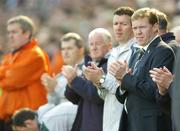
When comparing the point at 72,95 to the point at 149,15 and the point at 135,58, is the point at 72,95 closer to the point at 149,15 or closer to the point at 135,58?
the point at 135,58

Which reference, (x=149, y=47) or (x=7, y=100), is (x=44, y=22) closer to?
(x=7, y=100)

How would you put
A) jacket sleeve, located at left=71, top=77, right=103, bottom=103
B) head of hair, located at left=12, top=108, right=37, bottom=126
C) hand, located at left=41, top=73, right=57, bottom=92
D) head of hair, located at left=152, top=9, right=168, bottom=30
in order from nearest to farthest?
head of hair, located at left=152, top=9, right=168, bottom=30 → jacket sleeve, located at left=71, top=77, right=103, bottom=103 → head of hair, located at left=12, top=108, right=37, bottom=126 → hand, located at left=41, top=73, right=57, bottom=92

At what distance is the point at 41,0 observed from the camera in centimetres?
1848

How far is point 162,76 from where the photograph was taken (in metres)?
7.41

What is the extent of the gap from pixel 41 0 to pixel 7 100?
746 cm

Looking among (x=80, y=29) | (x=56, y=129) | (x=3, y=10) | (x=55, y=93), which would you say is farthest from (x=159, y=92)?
(x=3, y=10)

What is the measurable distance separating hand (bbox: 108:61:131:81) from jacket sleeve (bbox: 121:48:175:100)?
66 millimetres

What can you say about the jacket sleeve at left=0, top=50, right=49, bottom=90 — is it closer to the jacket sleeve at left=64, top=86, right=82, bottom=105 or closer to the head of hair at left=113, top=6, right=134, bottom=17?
the jacket sleeve at left=64, top=86, right=82, bottom=105

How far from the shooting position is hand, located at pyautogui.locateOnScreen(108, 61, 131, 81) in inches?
312

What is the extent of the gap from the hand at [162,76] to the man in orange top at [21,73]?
13.2 ft

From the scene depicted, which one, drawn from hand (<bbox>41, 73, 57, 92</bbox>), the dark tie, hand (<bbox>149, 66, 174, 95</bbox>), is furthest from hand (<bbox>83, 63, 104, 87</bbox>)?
hand (<bbox>41, 73, 57, 92</bbox>)

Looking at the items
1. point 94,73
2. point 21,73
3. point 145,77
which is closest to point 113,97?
point 94,73

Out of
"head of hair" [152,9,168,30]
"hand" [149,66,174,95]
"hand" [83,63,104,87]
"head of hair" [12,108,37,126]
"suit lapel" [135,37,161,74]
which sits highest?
"head of hair" [152,9,168,30]

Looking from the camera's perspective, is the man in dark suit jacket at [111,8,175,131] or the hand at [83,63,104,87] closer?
the man in dark suit jacket at [111,8,175,131]
